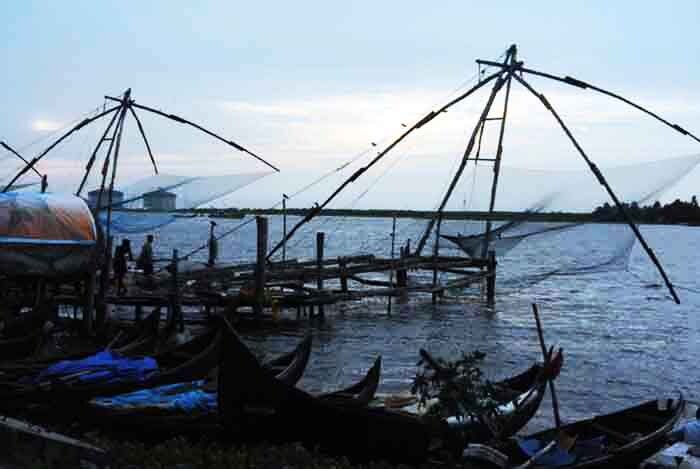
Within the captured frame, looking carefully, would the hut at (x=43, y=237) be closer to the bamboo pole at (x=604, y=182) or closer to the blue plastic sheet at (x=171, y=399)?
the blue plastic sheet at (x=171, y=399)

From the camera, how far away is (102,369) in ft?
25.9

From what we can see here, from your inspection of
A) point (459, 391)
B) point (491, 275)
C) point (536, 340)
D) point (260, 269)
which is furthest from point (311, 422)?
point (491, 275)

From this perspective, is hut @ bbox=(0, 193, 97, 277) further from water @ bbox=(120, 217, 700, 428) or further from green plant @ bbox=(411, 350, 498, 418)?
green plant @ bbox=(411, 350, 498, 418)

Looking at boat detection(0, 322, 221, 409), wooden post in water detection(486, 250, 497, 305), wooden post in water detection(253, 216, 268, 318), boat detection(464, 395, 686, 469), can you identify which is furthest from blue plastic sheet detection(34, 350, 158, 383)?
wooden post in water detection(486, 250, 497, 305)

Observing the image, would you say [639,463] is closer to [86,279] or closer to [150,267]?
[86,279]

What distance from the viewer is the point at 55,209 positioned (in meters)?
11.0

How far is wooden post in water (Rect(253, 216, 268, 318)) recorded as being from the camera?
14.2 m

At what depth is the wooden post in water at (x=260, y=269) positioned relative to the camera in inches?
559

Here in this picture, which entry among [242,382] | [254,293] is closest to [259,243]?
[254,293]

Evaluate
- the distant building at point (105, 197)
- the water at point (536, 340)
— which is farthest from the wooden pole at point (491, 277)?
the distant building at point (105, 197)

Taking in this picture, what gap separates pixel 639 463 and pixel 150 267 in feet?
44.4

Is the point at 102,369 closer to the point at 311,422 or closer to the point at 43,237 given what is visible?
the point at 311,422

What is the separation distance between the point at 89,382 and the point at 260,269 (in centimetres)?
664

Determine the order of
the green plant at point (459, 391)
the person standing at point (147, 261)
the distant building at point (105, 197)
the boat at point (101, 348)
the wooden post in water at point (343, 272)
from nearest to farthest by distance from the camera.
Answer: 1. the green plant at point (459, 391)
2. the boat at point (101, 348)
3. the distant building at point (105, 197)
4. the wooden post in water at point (343, 272)
5. the person standing at point (147, 261)
